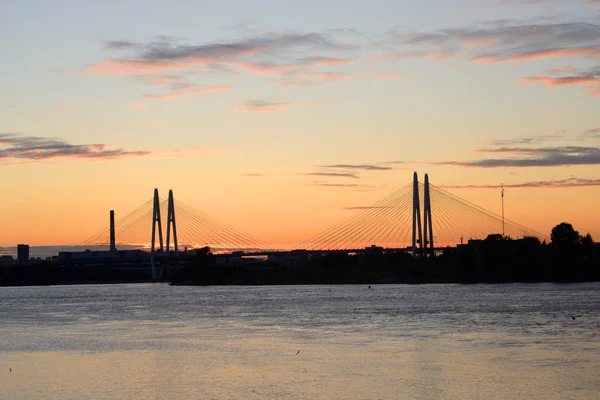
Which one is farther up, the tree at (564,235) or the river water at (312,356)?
the tree at (564,235)

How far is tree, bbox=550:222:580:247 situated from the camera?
16552 cm

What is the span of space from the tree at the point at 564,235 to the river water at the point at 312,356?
92472 mm

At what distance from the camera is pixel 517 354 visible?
43.2 m

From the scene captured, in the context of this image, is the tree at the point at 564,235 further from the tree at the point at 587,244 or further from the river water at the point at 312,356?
the river water at the point at 312,356

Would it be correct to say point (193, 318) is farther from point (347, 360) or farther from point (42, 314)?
point (347, 360)

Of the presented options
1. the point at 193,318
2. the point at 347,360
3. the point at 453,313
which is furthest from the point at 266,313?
the point at 347,360

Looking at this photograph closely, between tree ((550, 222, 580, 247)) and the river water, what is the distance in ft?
303

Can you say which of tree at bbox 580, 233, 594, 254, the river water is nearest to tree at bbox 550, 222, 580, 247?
tree at bbox 580, 233, 594, 254

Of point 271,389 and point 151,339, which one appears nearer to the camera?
point 271,389

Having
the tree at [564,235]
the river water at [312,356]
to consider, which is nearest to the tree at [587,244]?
the tree at [564,235]

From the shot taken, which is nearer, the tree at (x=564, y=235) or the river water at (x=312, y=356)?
the river water at (x=312, y=356)

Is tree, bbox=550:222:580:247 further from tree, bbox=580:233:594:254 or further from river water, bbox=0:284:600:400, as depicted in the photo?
river water, bbox=0:284:600:400

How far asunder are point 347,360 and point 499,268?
5046 inches

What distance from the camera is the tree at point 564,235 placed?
6517 inches
